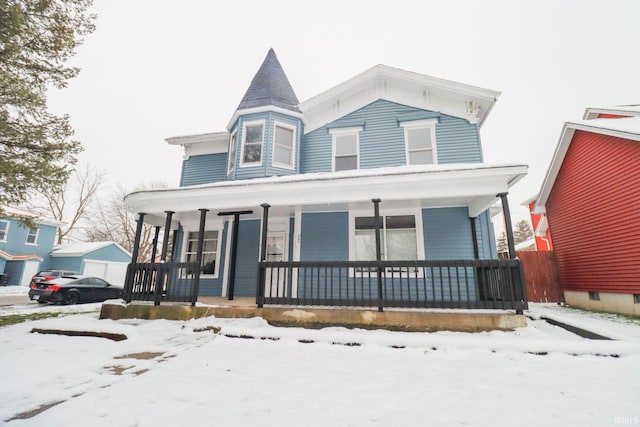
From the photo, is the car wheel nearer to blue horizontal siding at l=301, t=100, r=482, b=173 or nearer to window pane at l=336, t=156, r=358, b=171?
blue horizontal siding at l=301, t=100, r=482, b=173

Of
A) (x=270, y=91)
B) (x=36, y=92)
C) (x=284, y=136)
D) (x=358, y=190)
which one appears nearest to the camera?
(x=358, y=190)

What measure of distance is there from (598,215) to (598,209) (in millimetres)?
194

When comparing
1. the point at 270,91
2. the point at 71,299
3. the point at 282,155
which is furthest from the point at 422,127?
the point at 71,299

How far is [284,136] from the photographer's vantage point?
384 inches

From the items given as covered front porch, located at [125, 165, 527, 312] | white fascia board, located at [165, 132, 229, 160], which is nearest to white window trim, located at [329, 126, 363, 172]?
covered front porch, located at [125, 165, 527, 312]

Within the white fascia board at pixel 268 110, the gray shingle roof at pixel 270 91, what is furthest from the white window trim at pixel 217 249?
the gray shingle roof at pixel 270 91

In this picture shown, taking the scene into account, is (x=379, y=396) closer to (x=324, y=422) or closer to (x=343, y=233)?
(x=324, y=422)

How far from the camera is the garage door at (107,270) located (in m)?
22.4

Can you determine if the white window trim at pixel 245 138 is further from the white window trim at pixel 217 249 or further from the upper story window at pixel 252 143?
→ the white window trim at pixel 217 249

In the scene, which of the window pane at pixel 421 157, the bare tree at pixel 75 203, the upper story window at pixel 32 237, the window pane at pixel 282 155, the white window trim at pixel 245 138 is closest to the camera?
the window pane at pixel 421 157

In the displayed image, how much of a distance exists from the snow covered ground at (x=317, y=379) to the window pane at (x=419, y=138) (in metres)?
5.84

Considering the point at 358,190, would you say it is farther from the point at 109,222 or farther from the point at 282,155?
the point at 109,222

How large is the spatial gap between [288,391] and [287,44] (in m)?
172

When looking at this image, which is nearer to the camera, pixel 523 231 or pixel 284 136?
pixel 284 136
